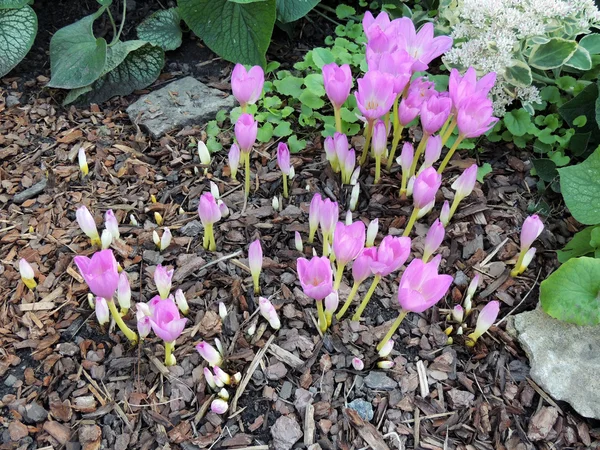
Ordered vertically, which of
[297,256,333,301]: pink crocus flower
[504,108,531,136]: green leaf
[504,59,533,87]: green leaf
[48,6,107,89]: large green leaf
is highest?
[504,59,533,87]: green leaf

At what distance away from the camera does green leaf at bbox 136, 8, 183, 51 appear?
8.32ft

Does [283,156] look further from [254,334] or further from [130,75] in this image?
[130,75]

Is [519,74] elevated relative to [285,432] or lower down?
elevated

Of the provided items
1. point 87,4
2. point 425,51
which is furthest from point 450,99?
point 87,4

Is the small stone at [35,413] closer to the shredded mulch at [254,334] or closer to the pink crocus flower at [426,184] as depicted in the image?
the shredded mulch at [254,334]

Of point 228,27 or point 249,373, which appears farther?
point 228,27

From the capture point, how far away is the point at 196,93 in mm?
2422

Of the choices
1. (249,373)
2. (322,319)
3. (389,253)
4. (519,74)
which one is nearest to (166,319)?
(249,373)

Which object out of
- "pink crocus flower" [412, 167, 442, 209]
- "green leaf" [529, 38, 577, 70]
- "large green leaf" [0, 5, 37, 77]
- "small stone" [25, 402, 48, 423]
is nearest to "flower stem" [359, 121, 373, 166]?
"pink crocus flower" [412, 167, 442, 209]

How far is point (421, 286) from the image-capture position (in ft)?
4.45

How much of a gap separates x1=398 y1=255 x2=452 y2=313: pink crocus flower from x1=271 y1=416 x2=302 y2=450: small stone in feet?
1.34

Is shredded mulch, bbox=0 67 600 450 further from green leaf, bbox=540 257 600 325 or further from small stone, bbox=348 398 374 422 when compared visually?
green leaf, bbox=540 257 600 325

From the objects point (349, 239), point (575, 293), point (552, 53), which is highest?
point (552, 53)

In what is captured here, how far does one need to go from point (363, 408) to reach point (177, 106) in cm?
139
